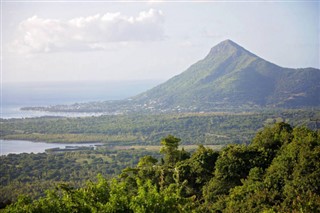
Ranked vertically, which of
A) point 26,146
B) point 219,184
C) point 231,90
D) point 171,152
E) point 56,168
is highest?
point 231,90

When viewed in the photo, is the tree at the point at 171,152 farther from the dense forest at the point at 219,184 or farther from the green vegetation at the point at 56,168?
the green vegetation at the point at 56,168

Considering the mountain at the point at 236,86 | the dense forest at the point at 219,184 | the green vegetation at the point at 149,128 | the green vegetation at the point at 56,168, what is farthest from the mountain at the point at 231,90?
the dense forest at the point at 219,184

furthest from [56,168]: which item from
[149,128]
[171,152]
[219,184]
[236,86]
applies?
[236,86]

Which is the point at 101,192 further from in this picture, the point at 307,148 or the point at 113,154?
the point at 113,154

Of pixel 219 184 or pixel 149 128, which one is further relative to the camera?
pixel 149 128

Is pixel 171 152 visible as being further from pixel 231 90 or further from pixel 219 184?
pixel 231 90

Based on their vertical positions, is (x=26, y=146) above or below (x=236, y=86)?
below

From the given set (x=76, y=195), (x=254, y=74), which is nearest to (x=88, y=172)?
(x=76, y=195)
